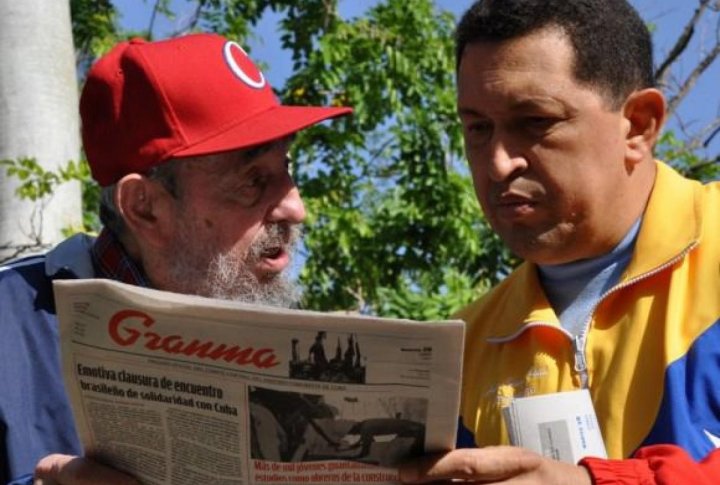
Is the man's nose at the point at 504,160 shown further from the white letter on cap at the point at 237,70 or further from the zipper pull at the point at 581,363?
the white letter on cap at the point at 237,70

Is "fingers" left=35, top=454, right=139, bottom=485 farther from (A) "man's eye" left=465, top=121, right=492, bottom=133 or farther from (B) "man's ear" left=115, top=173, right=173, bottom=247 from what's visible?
(A) "man's eye" left=465, top=121, right=492, bottom=133

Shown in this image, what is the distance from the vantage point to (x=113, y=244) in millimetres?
2613

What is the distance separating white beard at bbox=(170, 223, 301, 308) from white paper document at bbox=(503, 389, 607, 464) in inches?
24.8

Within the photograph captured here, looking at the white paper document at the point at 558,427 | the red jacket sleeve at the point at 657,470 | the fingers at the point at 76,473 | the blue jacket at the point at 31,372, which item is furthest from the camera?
the blue jacket at the point at 31,372

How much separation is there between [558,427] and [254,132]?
89 cm

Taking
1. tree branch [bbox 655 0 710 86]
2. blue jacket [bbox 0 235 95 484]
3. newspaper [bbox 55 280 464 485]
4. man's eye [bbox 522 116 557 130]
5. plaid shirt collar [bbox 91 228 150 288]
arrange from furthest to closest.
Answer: tree branch [bbox 655 0 710 86]
plaid shirt collar [bbox 91 228 150 288]
man's eye [bbox 522 116 557 130]
blue jacket [bbox 0 235 95 484]
newspaper [bbox 55 280 464 485]

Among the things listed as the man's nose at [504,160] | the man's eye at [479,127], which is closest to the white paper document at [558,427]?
the man's nose at [504,160]

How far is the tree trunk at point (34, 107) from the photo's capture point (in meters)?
4.36

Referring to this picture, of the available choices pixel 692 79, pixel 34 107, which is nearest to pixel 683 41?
pixel 692 79

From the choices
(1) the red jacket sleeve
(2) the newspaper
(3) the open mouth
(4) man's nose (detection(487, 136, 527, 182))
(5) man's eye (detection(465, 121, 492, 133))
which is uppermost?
(5) man's eye (detection(465, 121, 492, 133))

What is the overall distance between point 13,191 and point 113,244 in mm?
1881

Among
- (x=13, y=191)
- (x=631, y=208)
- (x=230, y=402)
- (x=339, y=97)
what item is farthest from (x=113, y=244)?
(x=339, y=97)

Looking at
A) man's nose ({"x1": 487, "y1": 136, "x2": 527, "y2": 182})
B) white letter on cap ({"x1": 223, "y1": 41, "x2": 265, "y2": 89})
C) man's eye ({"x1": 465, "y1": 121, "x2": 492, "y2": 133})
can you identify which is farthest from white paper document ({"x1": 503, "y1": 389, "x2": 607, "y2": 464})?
white letter on cap ({"x1": 223, "y1": 41, "x2": 265, "y2": 89})

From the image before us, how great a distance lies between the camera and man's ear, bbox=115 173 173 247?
2.62 meters
